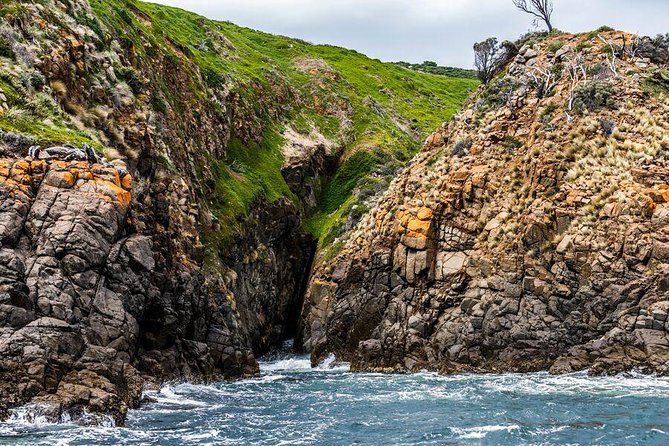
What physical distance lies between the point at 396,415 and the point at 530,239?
63.7 ft

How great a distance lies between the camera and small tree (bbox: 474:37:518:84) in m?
61.6

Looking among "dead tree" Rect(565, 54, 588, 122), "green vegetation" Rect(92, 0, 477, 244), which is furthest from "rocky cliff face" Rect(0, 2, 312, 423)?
"dead tree" Rect(565, 54, 588, 122)

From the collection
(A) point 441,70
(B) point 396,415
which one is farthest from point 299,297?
(A) point 441,70

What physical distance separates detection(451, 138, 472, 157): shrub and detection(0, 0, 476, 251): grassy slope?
19.0 metres

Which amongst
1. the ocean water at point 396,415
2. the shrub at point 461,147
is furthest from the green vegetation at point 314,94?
the ocean water at point 396,415

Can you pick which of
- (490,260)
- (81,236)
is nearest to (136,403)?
(81,236)

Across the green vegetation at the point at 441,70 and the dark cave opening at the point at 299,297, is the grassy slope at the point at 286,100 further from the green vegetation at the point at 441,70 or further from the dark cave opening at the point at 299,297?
the green vegetation at the point at 441,70

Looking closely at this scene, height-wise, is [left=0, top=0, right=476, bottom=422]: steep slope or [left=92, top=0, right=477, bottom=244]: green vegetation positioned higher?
[left=92, top=0, right=477, bottom=244]: green vegetation

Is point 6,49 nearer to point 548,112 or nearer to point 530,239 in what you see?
point 530,239

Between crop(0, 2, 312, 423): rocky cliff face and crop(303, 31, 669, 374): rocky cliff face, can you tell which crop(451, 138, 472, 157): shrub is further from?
crop(0, 2, 312, 423): rocky cliff face

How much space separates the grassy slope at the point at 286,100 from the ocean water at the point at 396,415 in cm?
1543

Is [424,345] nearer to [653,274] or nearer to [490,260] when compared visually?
[490,260]

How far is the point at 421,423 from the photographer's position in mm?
25266

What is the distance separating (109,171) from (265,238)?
31338mm
